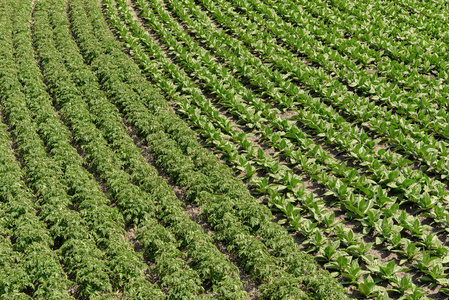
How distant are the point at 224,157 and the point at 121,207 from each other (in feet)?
11.4

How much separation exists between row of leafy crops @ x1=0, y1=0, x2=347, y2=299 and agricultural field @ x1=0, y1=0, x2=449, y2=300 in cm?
4

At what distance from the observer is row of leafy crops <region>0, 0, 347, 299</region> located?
7930 millimetres

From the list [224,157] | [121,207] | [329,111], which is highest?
[329,111]

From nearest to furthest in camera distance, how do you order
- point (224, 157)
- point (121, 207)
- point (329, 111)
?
1. point (121, 207)
2. point (224, 157)
3. point (329, 111)

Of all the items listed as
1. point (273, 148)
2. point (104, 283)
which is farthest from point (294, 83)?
point (104, 283)

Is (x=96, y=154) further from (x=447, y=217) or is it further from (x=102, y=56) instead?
(x=447, y=217)

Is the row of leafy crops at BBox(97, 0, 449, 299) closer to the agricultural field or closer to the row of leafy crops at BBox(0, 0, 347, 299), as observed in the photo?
the agricultural field

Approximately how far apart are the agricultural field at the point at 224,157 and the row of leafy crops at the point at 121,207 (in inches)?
1.7

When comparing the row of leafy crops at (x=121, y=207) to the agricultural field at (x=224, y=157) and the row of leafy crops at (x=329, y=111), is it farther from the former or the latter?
the row of leafy crops at (x=329, y=111)

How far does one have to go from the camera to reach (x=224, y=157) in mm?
12266

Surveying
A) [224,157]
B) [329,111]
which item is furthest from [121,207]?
[329,111]

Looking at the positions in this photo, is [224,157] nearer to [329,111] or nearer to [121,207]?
[121,207]

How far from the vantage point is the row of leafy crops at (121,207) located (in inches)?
312

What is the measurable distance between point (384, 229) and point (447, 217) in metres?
1.46
